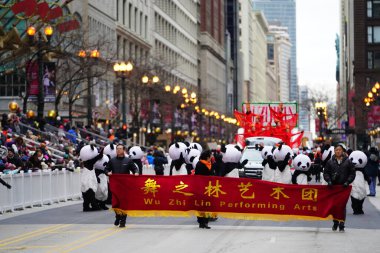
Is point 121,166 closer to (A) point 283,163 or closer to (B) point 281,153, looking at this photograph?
(A) point 283,163

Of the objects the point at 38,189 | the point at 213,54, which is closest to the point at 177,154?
the point at 38,189

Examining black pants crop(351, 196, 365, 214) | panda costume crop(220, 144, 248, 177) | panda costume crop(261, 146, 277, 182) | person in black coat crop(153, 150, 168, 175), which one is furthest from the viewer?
person in black coat crop(153, 150, 168, 175)

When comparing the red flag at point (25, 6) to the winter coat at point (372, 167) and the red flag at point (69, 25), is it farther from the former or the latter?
the winter coat at point (372, 167)

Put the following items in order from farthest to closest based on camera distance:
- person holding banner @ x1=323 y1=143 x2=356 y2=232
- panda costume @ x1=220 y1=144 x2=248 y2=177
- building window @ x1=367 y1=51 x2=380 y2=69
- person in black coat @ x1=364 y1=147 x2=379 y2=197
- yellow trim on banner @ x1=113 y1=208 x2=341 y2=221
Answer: building window @ x1=367 y1=51 x2=380 y2=69 → person in black coat @ x1=364 y1=147 x2=379 y2=197 → panda costume @ x1=220 y1=144 x2=248 y2=177 → person holding banner @ x1=323 y1=143 x2=356 y2=232 → yellow trim on banner @ x1=113 y1=208 x2=341 y2=221

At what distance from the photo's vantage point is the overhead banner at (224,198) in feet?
65.9

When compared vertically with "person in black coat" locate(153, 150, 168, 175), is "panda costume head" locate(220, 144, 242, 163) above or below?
above

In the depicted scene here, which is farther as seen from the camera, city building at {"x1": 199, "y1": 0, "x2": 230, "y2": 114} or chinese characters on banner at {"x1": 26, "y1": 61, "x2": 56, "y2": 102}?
city building at {"x1": 199, "y1": 0, "x2": 230, "y2": 114}

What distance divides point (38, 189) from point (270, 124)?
21.8 metres

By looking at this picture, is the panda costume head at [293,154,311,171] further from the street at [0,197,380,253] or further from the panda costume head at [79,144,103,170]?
the panda costume head at [79,144,103,170]

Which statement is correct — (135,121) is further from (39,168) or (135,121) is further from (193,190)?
(193,190)

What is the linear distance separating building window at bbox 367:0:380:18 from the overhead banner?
10930cm

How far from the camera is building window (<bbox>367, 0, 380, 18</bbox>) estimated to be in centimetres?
12655

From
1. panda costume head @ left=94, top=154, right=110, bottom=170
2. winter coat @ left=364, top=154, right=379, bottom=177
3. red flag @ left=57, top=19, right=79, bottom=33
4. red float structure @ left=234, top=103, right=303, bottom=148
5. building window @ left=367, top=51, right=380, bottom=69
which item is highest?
building window @ left=367, top=51, right=380, bottom=69

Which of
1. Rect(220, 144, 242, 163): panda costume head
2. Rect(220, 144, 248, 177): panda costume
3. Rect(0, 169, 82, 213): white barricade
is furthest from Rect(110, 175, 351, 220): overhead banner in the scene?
Rect(0, 169, 82, 213): white barricade
